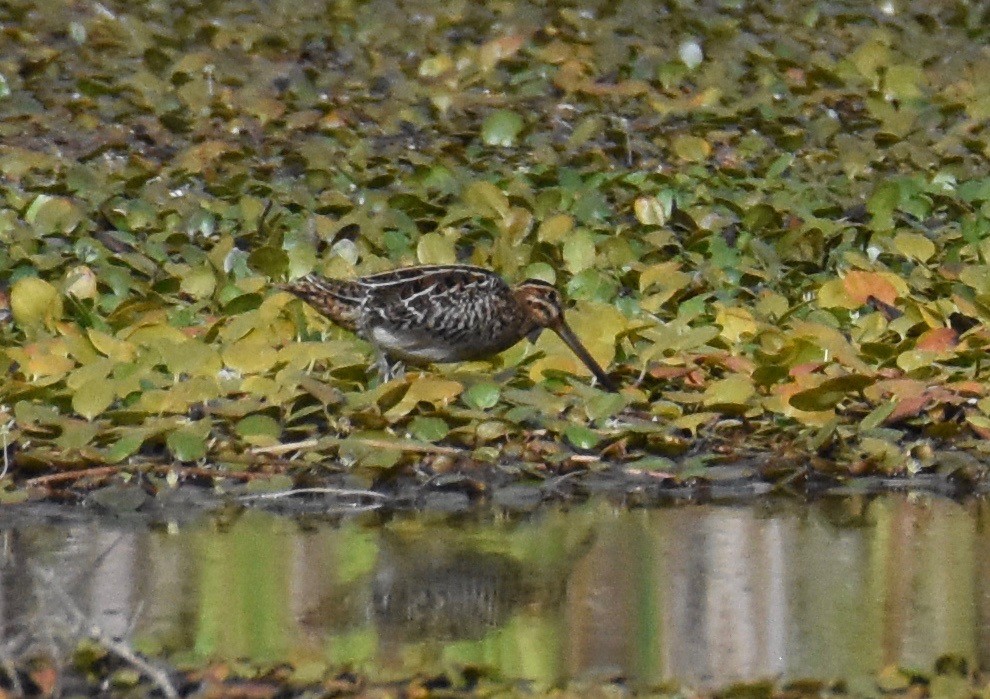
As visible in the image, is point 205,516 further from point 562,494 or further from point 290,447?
point 562,494

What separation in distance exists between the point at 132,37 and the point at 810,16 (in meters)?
4.19

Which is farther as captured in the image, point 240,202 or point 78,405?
point 240,202

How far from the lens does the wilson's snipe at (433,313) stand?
30.8 feet

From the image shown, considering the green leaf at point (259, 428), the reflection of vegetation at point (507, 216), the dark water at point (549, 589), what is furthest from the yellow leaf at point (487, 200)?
the dark water at point (549, 589)

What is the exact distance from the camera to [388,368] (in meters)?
9.45

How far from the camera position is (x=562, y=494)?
8.38 m

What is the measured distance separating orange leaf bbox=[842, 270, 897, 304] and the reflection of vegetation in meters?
0.02

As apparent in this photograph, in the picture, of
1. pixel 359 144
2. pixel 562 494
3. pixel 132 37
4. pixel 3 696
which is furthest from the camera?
pixel 132 37

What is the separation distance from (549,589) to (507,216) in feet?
15.2

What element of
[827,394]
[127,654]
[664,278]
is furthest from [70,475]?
[664,278]

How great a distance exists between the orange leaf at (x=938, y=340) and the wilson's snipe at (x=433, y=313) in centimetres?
124

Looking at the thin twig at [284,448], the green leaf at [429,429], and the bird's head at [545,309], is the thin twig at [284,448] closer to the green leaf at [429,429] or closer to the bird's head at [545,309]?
the green leaf at [429,429]

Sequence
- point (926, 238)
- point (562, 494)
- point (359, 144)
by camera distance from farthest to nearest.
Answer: point (359, 144) < point (926, 238) < point (562, 494)

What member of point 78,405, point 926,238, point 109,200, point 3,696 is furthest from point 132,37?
point 3,696
